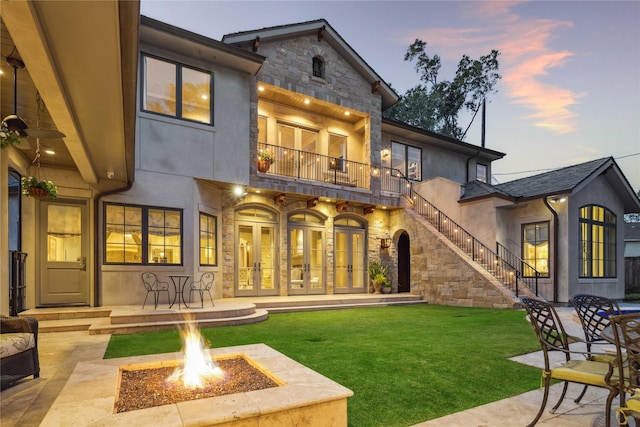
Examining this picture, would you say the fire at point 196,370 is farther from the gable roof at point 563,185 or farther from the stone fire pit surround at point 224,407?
the gable roof at point 563,185

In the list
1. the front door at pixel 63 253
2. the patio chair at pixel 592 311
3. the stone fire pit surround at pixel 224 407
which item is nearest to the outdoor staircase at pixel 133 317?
the front door at pixel 63 253

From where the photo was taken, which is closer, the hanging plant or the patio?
the patio

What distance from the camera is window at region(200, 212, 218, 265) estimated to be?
9164 millimetres

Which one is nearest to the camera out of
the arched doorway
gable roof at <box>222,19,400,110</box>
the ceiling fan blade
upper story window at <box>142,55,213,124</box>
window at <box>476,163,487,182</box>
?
the ceiling fan blade

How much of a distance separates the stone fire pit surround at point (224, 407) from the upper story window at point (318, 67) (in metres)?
10.6

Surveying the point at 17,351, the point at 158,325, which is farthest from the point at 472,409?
the point at 158,325

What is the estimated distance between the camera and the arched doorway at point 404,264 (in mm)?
14062

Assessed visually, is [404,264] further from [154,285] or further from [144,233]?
[144,233]

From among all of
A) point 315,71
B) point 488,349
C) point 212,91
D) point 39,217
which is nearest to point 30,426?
point 488,349

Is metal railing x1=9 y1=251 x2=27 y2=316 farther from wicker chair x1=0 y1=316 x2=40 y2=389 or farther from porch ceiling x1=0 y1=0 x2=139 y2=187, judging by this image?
wicker chair x1=0 y1=316 x2=40 y2=389

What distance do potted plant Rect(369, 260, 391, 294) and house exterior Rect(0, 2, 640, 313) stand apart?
294 millimetres

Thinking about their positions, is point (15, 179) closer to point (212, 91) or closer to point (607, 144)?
point (212, 91)

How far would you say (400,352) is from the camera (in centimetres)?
505

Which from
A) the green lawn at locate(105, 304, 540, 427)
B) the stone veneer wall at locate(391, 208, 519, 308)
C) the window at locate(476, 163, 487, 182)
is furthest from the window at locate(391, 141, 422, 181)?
the green lawn at locate(105, 304, 540, 427)
